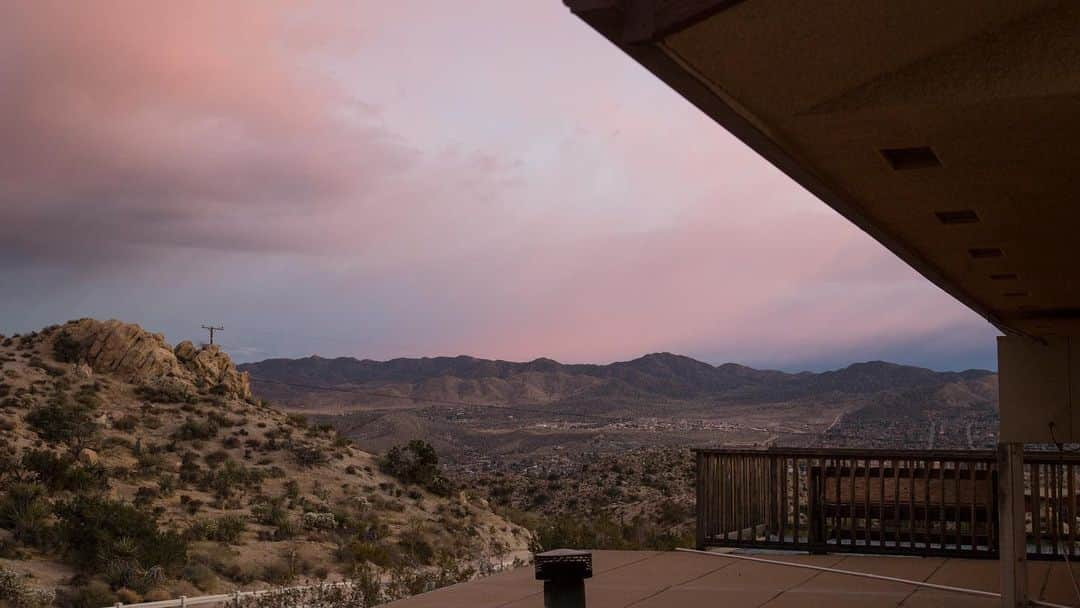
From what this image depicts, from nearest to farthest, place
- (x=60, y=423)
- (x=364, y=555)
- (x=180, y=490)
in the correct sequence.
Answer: (x=364, y=555) → (x=180, y=490) → (x=60, y=423)

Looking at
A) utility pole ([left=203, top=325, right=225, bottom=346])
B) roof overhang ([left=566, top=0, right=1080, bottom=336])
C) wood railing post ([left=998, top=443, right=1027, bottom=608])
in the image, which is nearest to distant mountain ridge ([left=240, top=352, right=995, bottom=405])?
utility pole ([left=203, top=325, right=225, bottom=346])

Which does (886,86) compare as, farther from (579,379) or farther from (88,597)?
(579,379)

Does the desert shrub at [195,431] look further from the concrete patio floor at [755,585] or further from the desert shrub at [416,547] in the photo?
the concrete patio floor at [755,585]

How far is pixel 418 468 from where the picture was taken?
39.8 meters

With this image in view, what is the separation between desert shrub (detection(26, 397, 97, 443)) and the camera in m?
35.9

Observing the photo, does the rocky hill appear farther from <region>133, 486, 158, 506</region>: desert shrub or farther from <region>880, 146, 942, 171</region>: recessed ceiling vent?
<region>880, 146, 942, 171</region>: recessed ceiling vent

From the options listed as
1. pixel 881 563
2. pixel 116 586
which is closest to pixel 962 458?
pixel 881 563

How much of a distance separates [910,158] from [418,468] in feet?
122

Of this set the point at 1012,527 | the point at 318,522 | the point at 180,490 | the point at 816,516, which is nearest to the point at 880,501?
the point at 816,516

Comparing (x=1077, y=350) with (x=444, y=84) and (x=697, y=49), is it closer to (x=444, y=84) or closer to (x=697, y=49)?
(x=697, y=49)

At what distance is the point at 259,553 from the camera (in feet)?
90.8

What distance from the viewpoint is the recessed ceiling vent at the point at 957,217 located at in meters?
4.72

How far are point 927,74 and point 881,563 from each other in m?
8.47

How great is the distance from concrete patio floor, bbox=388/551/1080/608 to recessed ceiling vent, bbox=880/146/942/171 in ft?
16.9
